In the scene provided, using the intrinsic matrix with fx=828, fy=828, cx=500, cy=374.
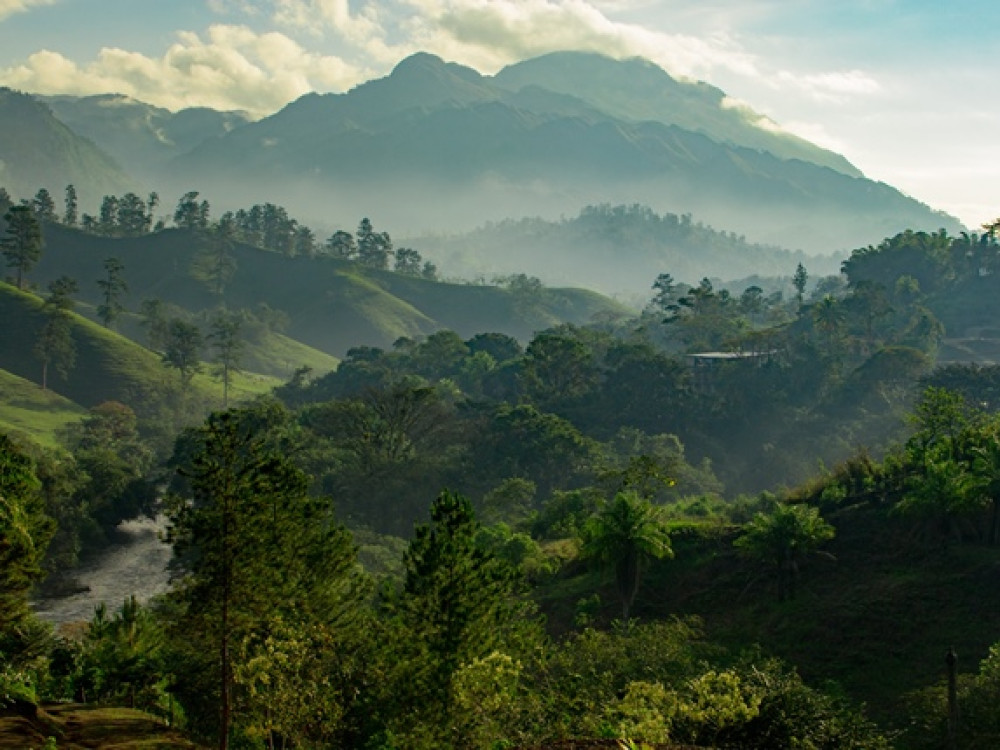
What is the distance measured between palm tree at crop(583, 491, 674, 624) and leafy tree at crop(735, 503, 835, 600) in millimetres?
4608

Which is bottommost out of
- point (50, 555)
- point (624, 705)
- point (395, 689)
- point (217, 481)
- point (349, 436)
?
point (50, 555)

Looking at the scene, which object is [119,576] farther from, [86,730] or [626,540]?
[86,730]

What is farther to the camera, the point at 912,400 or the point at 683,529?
the point at 912,400

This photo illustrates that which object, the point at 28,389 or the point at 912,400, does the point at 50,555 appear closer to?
the point at 28,389

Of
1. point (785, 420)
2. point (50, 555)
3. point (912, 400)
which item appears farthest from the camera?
point (785, 420)

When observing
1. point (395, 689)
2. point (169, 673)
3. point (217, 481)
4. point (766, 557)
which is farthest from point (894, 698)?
point (169, 673)

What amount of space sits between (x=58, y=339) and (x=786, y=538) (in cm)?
13654

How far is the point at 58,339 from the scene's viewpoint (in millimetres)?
142750

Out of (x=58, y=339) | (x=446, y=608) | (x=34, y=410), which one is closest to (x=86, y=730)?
(x=446, y=608)

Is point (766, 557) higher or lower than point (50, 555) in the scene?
higher

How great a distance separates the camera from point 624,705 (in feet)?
74.0

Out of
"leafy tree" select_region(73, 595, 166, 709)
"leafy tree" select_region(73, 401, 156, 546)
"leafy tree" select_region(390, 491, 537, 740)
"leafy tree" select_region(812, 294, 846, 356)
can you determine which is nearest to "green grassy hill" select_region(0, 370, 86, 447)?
"leafy tree" select_region(73, 401, 156, 546)

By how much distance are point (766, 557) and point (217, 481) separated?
28952mm

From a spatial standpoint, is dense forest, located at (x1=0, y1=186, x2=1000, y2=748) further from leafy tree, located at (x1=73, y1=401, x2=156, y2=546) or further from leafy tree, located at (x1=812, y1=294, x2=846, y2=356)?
leafy tree, located at (x1=812, y1=294, x2=846, y2=356)
